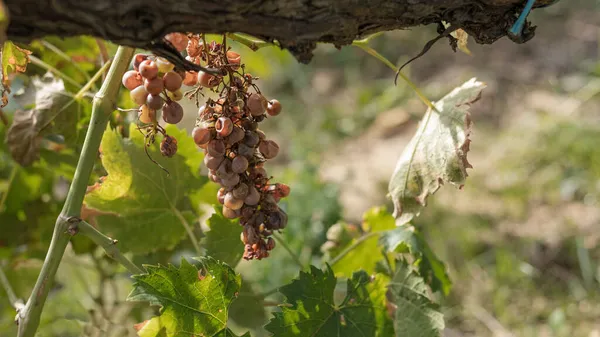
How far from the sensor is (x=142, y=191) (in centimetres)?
137

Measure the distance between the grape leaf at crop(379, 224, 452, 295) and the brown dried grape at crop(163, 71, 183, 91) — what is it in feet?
2.36

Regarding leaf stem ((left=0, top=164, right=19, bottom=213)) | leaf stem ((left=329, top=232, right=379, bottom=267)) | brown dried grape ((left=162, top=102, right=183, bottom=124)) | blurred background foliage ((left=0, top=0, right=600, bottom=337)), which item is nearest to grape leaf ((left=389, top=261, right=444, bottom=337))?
leaf stem ((left=329, top=232, right=379, bottom=267))

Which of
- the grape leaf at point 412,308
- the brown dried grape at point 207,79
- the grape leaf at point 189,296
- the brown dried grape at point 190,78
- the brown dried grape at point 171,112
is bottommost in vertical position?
the grape leaf at point 412,308

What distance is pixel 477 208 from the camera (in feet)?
9.91

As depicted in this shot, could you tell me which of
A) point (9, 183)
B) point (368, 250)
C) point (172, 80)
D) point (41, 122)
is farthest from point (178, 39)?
point (9, 183)

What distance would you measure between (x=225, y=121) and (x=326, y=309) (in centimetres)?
46

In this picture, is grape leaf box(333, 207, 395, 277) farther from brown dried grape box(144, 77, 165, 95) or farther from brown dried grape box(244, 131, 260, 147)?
brown dried grape box(144, 77, 165, 95)

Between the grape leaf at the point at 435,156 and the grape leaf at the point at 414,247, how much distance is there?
0.20m

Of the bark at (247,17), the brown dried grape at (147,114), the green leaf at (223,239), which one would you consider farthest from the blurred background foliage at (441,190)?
the bark at (247,17)

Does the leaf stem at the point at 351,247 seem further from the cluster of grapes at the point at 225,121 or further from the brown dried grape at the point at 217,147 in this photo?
the brown dried grape at the point at 217,147

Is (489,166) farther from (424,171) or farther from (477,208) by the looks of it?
(424,171)

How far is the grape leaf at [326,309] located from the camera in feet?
3.83

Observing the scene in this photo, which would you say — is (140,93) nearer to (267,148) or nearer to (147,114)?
(147,114)

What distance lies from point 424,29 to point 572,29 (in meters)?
1.08
